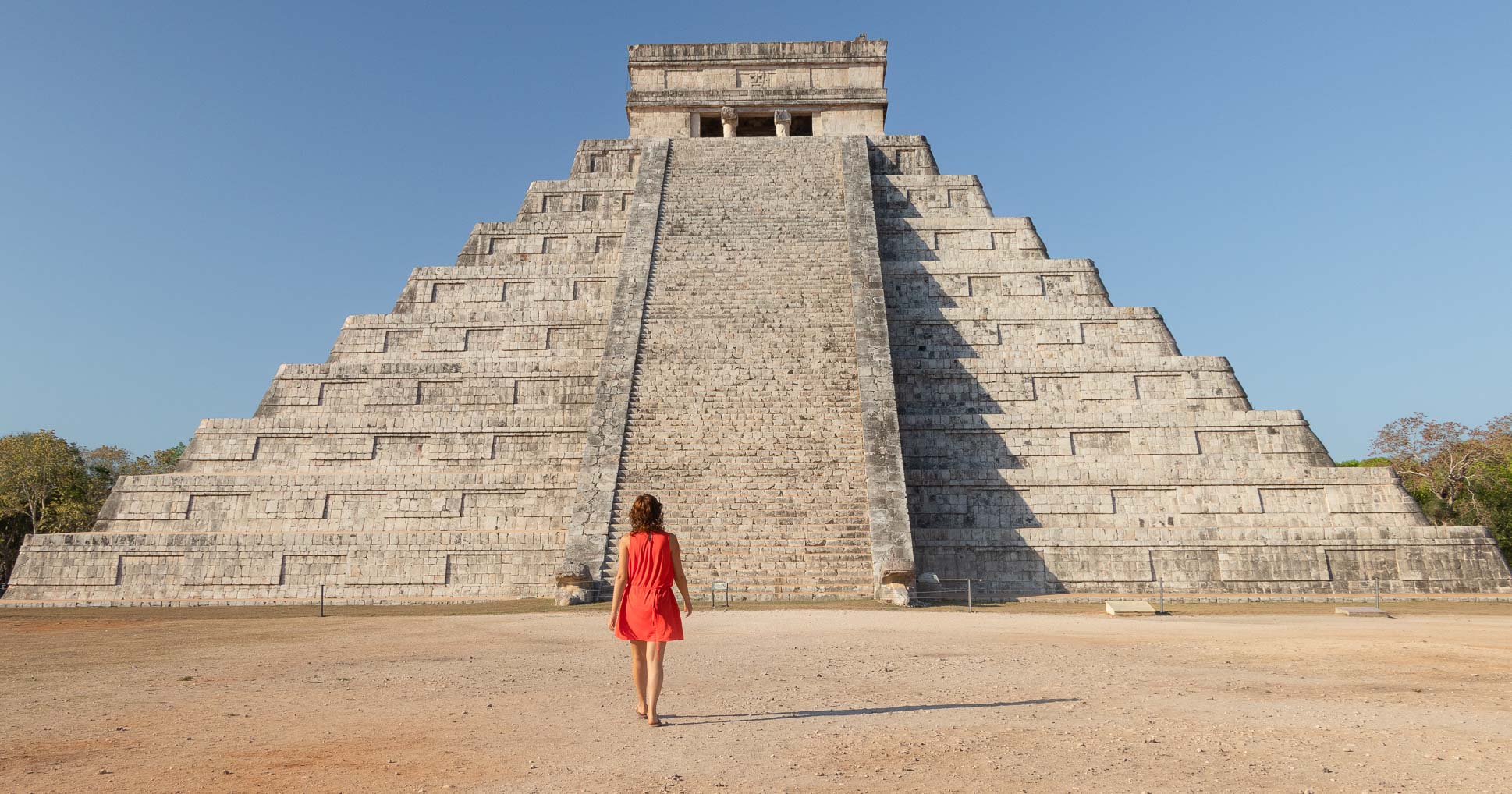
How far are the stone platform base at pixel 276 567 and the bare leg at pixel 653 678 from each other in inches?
463

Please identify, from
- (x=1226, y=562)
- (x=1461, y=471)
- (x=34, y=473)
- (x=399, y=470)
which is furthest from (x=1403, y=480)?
(x=34, y=473)

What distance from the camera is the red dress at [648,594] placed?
17.9 ft

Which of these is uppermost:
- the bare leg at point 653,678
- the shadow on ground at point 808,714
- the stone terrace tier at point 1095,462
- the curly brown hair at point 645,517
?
the stone terrace tier at point 1095,462

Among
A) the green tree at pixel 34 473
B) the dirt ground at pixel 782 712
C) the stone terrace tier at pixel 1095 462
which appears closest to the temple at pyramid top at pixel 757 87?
the stone terrace tier at pixel 1095 462

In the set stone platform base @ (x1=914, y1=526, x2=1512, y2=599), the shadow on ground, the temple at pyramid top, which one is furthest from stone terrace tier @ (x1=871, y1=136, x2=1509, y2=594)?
the shadow on ground

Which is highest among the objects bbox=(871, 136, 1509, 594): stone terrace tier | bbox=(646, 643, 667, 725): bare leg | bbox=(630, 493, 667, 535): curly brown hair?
bbox=(871, 136, 1509, 594): stone terrace tier

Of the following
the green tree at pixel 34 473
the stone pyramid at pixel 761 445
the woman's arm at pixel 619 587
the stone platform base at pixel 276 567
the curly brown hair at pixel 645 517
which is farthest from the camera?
the green tree at pixel 34 473

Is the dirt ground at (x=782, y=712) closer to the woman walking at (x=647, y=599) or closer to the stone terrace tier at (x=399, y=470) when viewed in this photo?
the woman walking at (x=647, y=599)

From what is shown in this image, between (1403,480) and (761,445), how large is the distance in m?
28.2

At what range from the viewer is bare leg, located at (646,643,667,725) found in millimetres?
5391

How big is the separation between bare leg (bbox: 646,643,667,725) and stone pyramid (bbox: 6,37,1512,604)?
9149mm

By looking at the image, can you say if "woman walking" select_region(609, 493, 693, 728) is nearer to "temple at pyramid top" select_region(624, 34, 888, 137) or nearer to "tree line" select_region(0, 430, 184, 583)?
"temple at pyramid top" select_region(624, 34, 888, 137)

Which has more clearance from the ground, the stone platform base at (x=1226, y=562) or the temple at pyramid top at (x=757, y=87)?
the temple at pyramid top at (x=757, y=87)

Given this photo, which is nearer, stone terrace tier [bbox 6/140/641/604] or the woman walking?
the woman walking
